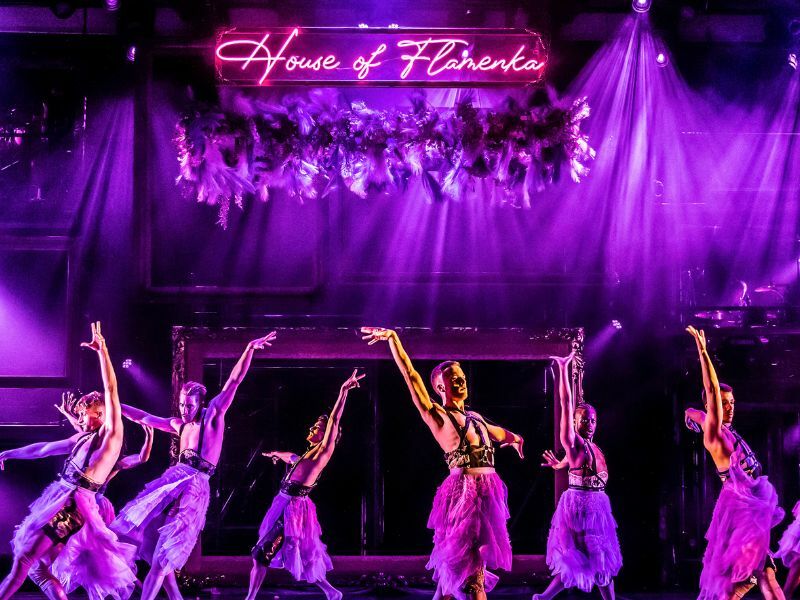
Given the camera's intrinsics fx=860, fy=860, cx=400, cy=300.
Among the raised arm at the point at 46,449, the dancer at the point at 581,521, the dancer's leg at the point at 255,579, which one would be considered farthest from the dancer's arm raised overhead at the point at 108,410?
the dancer at the point at 581,521

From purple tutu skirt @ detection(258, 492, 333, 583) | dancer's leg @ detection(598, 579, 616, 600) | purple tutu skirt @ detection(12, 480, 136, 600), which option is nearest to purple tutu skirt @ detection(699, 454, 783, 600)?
dancer's leg @ detection(598, 579, 616, 600)

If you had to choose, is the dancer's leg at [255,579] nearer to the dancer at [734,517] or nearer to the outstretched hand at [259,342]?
the outstretched hand at [259,342]

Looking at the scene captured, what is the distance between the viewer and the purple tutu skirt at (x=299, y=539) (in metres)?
5.92

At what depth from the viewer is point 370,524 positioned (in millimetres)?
6742

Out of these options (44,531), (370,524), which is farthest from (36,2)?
(370,524)

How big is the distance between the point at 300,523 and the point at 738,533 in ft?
9.62

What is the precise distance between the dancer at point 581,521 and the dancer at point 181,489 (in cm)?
232

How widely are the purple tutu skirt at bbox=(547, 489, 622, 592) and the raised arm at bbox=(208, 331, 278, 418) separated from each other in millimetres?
2496

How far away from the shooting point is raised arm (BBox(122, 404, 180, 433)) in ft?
21.0

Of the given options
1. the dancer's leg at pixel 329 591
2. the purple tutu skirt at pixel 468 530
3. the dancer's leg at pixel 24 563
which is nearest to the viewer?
the purple tutu skirt at pixel 468 530

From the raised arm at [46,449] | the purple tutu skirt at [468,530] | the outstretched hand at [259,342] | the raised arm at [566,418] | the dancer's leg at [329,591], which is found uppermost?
the outstretched hand at [259,342]

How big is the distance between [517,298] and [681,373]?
57.1 inches

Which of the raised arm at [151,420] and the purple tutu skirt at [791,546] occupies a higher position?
the raised arm at [151,420]

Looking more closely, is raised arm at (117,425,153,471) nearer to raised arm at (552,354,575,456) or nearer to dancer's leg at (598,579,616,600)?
raised arm at (552,354,575,456)
